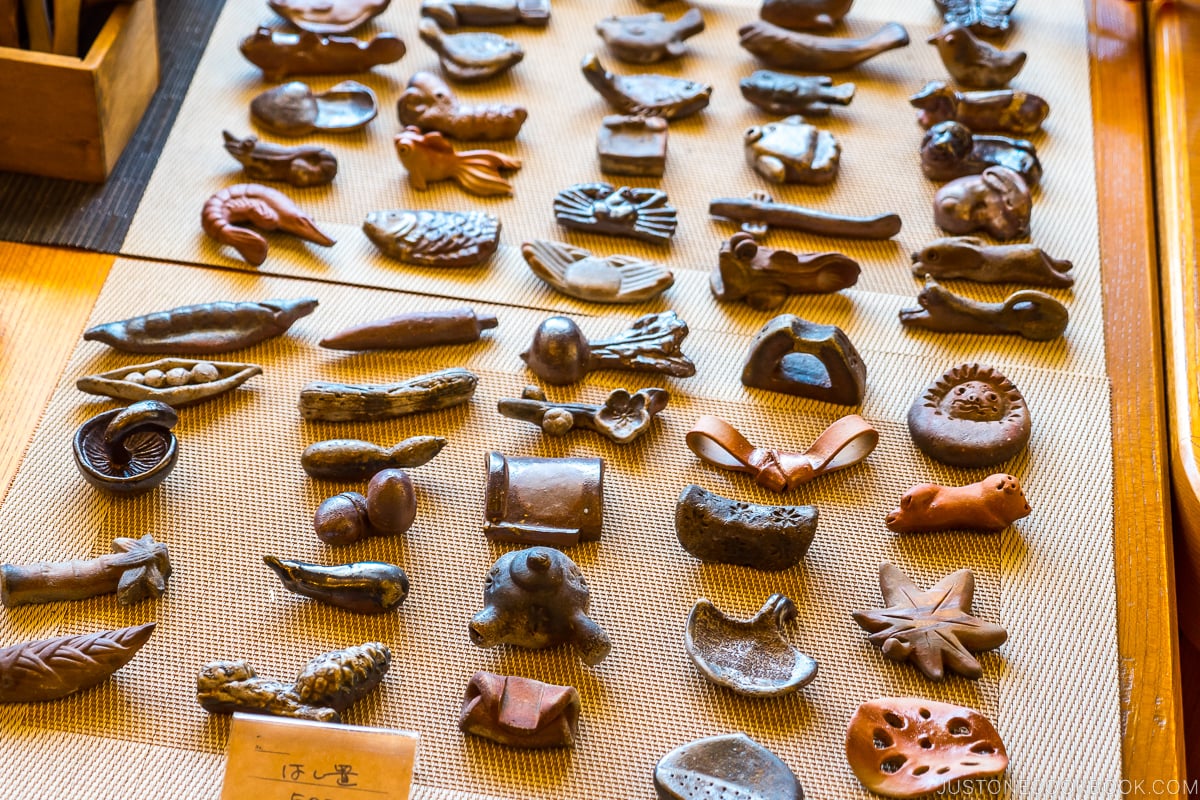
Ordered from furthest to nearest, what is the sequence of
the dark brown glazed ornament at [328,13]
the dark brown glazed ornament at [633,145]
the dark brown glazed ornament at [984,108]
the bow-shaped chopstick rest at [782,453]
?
the dark brown glazed ornament at [328,13] → the dark brown glazed ornament at [984,108] → the dark brown glazed ornament at [633,145] → the bow-shaped chopstick rest at [782,453]

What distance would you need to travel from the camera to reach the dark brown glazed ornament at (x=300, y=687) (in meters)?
1.58

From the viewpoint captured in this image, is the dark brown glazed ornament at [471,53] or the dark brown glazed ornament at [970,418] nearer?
the dark brown glazed ornament at [970,418]

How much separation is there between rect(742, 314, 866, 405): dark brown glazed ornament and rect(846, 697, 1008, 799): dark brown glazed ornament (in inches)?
24.3

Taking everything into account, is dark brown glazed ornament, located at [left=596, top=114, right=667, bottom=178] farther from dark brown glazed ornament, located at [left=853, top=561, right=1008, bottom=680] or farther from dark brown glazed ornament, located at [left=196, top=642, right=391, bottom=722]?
dark brown glazed ornament, located at [left=196, top=642, right=391, bottom=722]

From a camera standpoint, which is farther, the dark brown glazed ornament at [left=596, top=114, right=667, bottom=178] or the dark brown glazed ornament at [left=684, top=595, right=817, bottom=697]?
the dark brown glazed ornament at [left=596, top=114, right=667, bottom=178]

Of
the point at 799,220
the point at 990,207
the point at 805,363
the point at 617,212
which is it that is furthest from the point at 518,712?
the point at 990,207

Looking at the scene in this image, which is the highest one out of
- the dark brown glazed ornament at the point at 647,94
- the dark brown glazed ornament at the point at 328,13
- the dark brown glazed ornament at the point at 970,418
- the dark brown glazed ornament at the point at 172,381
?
the dark brown glazed ornament at the point at 328,13

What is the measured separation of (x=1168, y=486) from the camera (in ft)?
6.74

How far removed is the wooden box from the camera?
2.23 meters

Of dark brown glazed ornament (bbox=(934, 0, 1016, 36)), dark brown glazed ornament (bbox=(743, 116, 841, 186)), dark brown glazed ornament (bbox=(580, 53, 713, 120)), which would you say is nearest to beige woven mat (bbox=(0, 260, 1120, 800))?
dark brown glazed ornament (bbox=(743, 116, 841, 186))

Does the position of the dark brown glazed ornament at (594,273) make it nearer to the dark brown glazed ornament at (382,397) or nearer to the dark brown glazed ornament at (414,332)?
the dark brown glazed ornament at (414,332)

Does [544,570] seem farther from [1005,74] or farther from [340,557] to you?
[1005,74]

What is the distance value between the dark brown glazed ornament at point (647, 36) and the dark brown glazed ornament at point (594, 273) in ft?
2.45

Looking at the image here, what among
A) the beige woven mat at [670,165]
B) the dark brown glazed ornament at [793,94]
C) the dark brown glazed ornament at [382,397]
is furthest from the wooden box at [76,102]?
the dark brown glazed ornament at [793,94]
